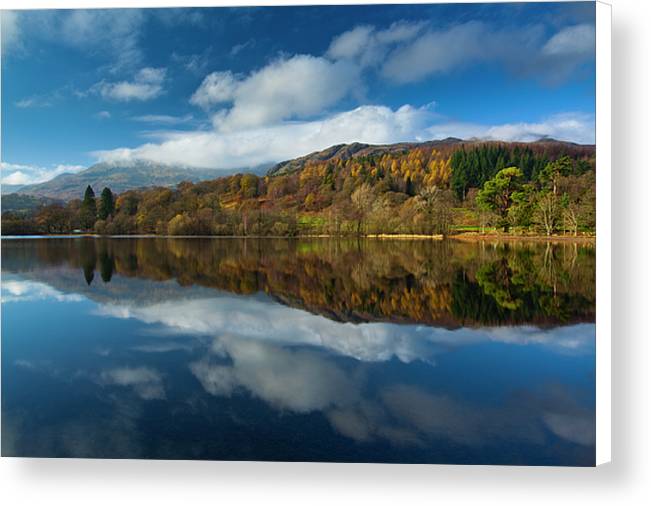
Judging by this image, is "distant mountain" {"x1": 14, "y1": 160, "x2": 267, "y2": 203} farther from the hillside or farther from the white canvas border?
the white canvas border

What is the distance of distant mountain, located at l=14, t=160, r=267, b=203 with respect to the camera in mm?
8672

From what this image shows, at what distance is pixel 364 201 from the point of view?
959 cm

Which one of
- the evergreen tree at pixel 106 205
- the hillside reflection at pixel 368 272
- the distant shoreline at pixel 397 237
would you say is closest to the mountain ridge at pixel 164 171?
the evergreen tree at pixel 106 205

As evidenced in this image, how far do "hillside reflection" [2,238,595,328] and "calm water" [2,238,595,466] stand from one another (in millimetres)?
38

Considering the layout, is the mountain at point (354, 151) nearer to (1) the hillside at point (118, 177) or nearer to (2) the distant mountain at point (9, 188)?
(1) the hillside at point (118, 177)

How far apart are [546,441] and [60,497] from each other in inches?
218

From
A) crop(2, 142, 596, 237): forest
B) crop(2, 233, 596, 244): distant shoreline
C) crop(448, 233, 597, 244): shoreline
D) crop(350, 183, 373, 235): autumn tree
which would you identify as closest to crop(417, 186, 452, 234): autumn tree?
crop(2, 142, 596, 237): forest

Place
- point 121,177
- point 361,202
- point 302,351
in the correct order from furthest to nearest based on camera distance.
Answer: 1. point 361,202
2. point 121,177
3. point 302,351

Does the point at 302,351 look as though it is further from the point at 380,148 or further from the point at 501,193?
the point at 501,193

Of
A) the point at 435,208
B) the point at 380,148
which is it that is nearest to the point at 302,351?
the point at 380,148

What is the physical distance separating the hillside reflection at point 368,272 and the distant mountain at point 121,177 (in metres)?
1.13

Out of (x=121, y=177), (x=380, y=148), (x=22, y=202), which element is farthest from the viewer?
(x=121, y=177)

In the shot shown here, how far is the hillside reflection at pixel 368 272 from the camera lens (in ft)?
24.6

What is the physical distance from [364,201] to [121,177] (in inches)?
195
